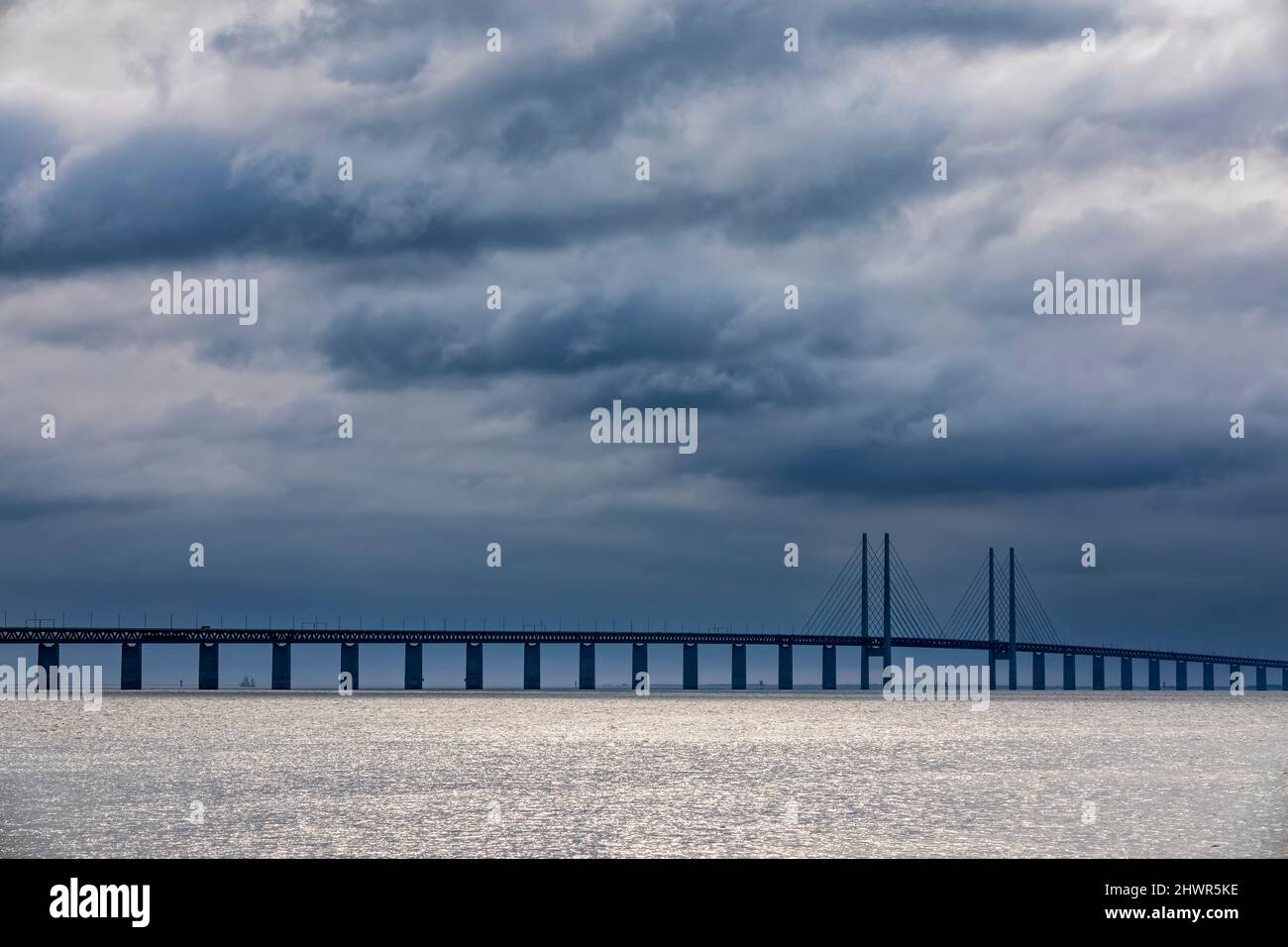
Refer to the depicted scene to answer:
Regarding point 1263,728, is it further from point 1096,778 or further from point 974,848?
point 974,848

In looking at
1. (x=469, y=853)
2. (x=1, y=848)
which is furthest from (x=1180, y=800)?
(x=1, y=848)

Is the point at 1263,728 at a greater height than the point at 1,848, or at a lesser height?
lesser

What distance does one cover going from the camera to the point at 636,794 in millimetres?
66688

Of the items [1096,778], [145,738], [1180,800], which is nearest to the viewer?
[1180,800]

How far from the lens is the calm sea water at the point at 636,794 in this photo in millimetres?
50469

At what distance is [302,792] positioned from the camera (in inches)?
2653

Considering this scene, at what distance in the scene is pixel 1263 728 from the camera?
529 feet

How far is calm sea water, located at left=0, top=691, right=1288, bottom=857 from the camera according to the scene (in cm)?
5047
